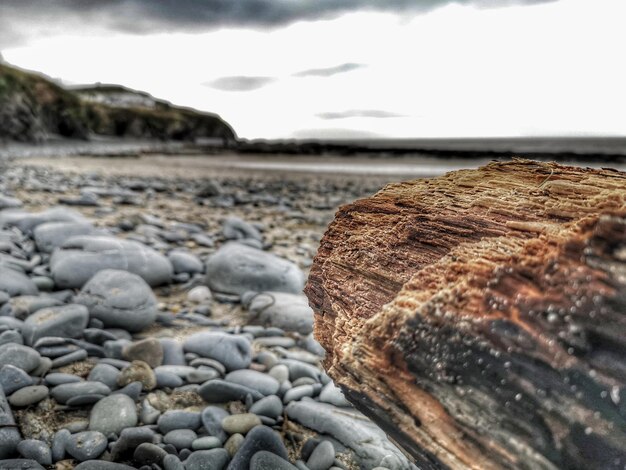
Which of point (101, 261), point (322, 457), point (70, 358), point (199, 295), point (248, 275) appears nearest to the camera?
point (322, 457)

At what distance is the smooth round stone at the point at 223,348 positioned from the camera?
11.1ft

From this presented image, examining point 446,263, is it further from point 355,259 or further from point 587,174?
point 587,174

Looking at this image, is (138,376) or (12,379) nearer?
(12,379)

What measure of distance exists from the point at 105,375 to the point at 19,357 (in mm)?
526

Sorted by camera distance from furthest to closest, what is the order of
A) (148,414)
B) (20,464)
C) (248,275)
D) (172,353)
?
(248,275)
(172,353)
(148,414)
(20,464)

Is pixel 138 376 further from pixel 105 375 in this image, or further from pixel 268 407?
pixel 268 407

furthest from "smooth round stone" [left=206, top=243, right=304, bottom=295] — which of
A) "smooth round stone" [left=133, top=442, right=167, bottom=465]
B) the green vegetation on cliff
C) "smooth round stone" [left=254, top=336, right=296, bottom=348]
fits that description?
the green vegetation on cliff

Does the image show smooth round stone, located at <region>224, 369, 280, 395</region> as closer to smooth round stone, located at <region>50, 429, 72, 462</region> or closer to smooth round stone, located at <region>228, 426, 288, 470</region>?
smooth round stone, located at <region>228, 426, 288, 470</region>

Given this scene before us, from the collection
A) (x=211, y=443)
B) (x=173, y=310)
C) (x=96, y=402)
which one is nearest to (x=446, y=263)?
(x=211, y=443)

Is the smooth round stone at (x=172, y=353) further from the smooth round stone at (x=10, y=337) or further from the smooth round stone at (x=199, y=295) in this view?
the smooth round stone at (x=199, y=295)

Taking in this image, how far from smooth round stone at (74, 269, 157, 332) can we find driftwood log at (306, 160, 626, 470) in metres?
2.53

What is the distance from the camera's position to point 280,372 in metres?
3.30

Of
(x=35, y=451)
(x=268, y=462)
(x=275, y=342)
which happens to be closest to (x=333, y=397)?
(x=268, y=462)

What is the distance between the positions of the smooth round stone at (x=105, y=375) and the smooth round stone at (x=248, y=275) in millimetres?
2015
